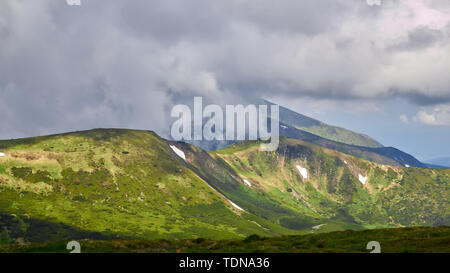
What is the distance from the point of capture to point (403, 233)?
209ft

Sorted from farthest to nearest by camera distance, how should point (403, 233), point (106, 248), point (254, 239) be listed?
point (254, 239) < point (403, 233) < point (106, 248)

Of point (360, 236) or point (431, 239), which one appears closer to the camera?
point (431, 239)
